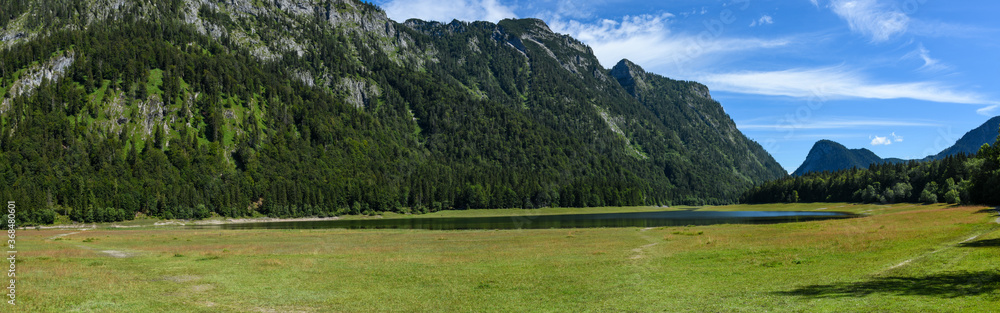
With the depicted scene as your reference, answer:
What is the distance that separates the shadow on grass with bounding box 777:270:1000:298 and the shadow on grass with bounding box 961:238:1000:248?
1238 centimetres

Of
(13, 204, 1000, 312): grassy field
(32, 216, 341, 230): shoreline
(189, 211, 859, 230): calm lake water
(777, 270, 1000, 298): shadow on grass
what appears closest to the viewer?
(777, 270, 1000, 298): shadow on grass

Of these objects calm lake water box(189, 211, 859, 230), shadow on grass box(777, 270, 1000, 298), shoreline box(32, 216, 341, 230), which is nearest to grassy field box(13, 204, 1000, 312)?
shadow on grass box(777, 270, 1000, 298)

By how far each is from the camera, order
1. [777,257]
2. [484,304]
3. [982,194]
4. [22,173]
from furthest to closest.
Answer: [22,173] → [982,194] → [777,257] → [484,304]

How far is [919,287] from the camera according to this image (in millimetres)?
20531

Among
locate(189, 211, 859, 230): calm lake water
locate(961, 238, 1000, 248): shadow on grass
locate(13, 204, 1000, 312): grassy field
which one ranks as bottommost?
locate(189, 211, 859, 230): calm lake water

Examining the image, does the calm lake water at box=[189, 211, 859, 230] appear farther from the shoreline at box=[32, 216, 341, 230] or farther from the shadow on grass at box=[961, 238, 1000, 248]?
the shadow on grass at box=[961, 238, 1000, 248]

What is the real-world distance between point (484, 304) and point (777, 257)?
2417 centimetres

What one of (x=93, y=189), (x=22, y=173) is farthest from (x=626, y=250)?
(x=22, y=173)

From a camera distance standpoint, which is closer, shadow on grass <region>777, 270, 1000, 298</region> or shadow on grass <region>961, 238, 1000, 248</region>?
shadow on grass <region>777, 270, 1000, 298</region>

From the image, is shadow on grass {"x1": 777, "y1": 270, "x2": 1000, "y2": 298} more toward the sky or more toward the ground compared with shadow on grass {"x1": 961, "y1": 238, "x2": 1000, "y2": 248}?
more toward the ground

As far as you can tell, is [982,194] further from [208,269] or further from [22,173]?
[22,173]

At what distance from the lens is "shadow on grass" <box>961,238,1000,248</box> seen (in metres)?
31.6

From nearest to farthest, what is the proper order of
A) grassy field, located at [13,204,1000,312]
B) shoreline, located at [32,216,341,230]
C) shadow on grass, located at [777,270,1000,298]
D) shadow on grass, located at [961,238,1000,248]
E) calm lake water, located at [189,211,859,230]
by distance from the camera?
shadow on grass, located at [777,270,1000,298]
grassy field, located at [13,204,1000,312]
shadow on grass, located at [961,238,1000,248]
calm lake water, located at [189,211,859,230]
shoreline, located at [32,216,341,230]

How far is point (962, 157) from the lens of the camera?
563 feet
